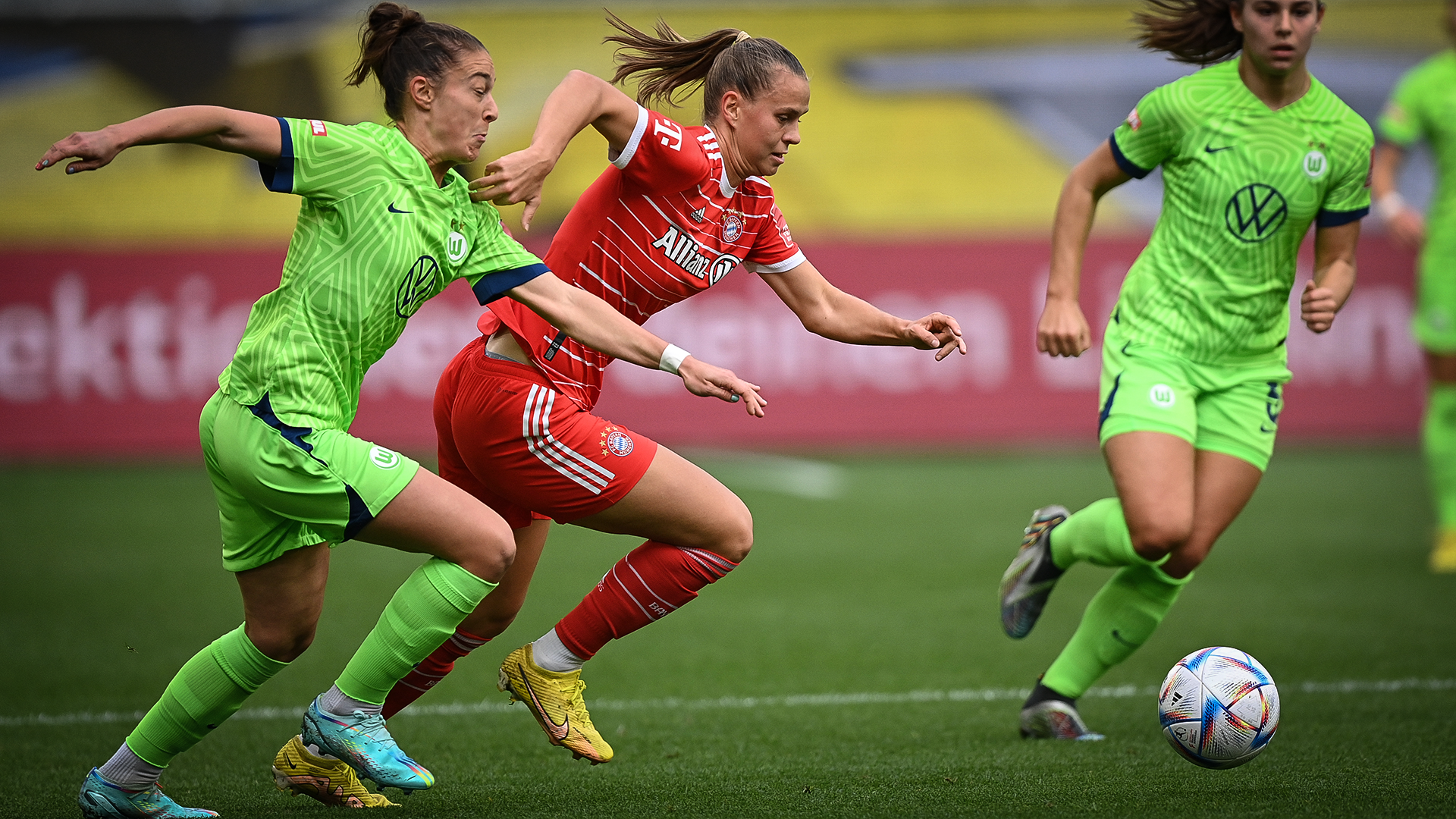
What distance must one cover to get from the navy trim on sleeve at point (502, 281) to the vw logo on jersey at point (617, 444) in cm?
47

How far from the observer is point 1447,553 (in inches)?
293

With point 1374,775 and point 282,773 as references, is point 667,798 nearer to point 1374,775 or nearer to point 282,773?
point 282,773

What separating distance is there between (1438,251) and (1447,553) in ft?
5.19

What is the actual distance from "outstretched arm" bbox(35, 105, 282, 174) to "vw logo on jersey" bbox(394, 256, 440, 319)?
1.40ft

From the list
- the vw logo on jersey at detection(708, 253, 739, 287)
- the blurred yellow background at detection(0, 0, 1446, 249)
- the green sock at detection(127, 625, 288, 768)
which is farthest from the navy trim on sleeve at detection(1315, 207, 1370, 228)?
the blurred yellow background at detection(0, 0, 1446, 249)

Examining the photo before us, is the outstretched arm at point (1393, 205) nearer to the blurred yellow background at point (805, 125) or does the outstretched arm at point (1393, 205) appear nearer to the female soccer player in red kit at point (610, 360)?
the female soccer player in red kit at point (610, 360)

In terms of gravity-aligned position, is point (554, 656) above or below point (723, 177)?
below

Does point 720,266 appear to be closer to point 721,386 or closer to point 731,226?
point 731,226

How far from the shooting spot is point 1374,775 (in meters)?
3.85

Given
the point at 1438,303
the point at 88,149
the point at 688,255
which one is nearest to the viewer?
the point at 88,149

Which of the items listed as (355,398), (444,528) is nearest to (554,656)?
(444,528)

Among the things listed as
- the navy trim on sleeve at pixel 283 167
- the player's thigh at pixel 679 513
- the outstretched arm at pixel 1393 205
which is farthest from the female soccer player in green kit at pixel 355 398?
the outstretched arm at pixel 1393 205

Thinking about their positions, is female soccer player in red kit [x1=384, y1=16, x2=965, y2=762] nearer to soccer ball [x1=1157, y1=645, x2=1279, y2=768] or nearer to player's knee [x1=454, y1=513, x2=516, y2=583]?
player's knee [x1=454, y1=513, x2=516, y2=583]

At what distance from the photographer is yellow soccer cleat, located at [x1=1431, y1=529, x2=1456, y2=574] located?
24.3 feet
